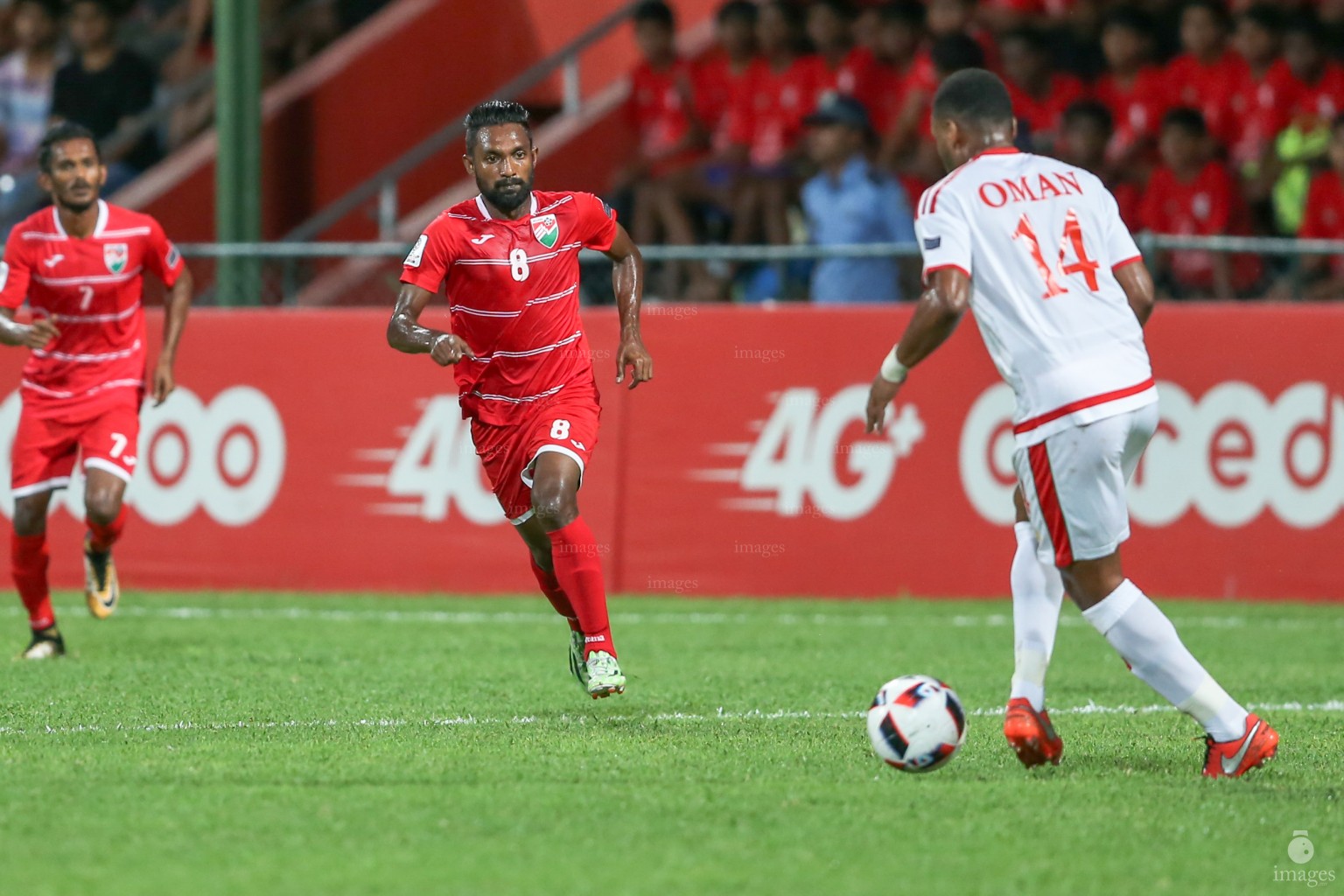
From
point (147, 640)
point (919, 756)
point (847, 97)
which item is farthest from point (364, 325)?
point (919, 756)

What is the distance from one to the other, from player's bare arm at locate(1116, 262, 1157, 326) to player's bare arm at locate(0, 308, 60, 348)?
15.4 ft

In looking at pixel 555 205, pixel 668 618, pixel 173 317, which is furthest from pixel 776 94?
pixel 555 205

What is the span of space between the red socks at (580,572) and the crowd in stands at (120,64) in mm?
10373

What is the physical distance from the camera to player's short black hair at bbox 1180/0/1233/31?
13.6 m

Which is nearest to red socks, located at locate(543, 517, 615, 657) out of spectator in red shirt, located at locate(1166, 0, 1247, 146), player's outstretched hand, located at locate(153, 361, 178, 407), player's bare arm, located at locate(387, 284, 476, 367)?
player's bare arm, located at locate(387, 284, 476, 367)

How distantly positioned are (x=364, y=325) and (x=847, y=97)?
3830 millimetres

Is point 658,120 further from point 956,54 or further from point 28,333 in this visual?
point 28,333

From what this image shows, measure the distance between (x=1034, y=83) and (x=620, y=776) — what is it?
9448mm

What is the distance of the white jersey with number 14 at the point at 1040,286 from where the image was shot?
5.57m

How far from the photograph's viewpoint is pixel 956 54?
13.6 m

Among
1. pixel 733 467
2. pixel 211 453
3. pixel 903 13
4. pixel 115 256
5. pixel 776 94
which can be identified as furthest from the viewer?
pixel 776 94

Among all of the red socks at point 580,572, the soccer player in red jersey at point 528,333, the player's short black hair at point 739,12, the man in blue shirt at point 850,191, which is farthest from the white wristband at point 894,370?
the player's short black hair at point 739,12

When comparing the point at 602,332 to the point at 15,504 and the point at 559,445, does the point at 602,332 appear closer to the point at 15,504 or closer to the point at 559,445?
the point at 15,504

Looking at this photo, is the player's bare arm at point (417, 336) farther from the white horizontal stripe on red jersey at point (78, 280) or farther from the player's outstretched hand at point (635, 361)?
the white horizontal stripe on red jersey at point (78, 280)
